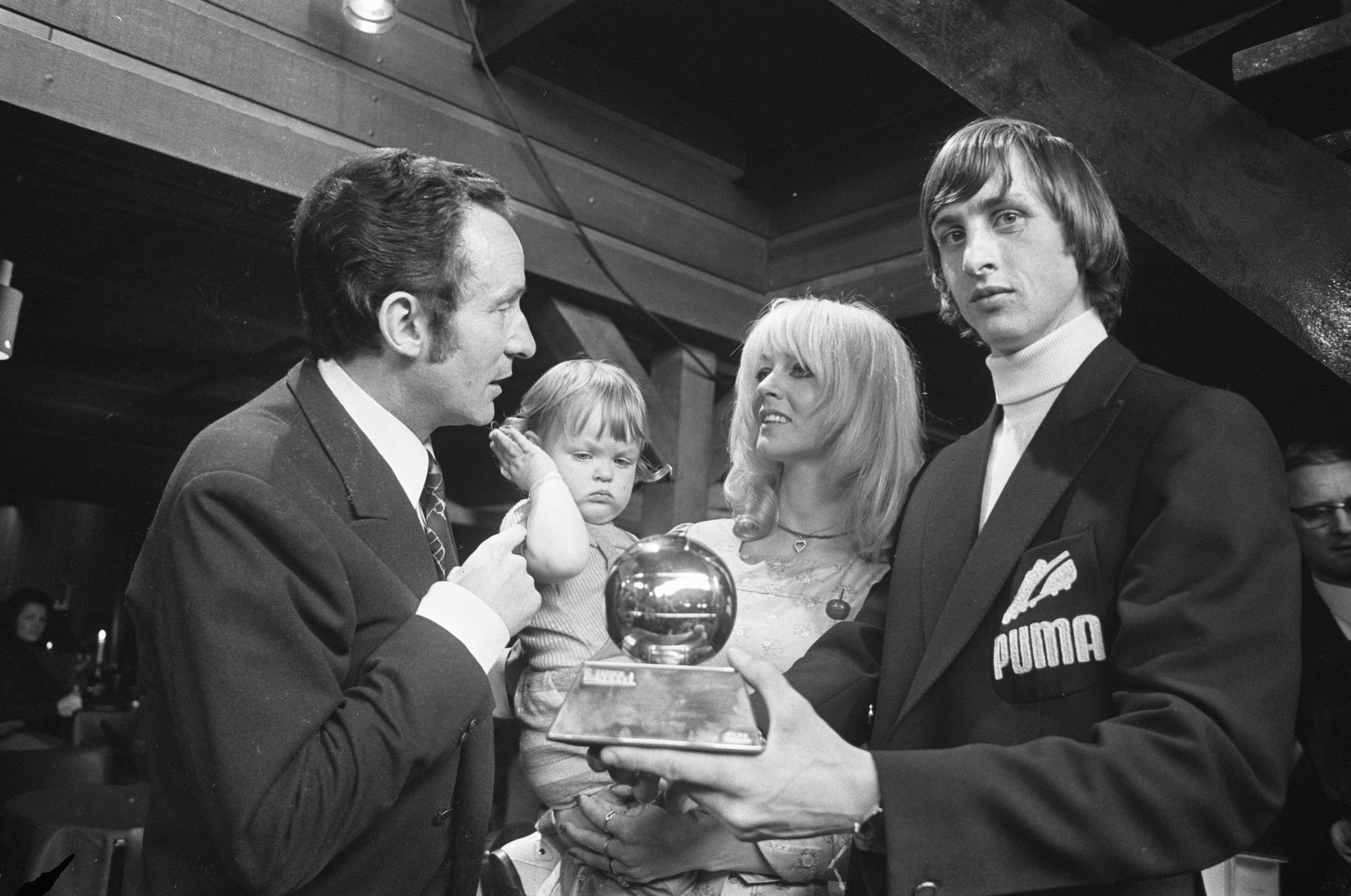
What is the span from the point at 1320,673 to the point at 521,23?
11.0 ft

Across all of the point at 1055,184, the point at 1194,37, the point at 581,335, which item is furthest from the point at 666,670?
the point at 581,335

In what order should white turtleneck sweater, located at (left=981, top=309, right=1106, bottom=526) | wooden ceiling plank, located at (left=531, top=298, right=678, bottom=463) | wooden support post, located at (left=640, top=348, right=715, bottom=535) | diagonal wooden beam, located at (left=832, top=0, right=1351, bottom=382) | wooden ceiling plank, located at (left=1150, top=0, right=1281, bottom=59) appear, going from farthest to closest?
1. wooden support post, located at (left=640, top=348, right=715, bottom=535)
2. wooden ceiling plank, located at (left=531, top=298, right=678, bottom=463)
3. wooden ceiling plank, located at (left=1150, top=0, right=1281, bottom=59)
4. diagonal wooden beam, located at (left=832, top=0, right=1351, bottom=382)
5. white turtleneck sweater, located at (left=981, top=309, right=1106, bottom=526)

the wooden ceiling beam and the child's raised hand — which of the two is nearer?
the child's raised hand

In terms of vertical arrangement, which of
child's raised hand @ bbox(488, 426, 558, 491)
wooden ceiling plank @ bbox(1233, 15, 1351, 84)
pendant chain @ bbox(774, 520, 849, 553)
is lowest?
pendant chain @ bbox(774, 520, 849, 553)

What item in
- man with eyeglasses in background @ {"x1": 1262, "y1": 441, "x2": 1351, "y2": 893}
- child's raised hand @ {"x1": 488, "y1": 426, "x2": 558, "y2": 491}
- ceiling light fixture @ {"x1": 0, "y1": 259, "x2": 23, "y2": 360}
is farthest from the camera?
ceiling light fixture @ {"x1": 0, "y1": 259, "x2": 23, "y2": 360}

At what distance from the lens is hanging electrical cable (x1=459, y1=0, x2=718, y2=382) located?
3777 mm

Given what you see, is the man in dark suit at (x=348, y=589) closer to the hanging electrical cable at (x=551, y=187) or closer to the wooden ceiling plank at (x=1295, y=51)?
the wooden ceiling plank at (x=1295, y=51)

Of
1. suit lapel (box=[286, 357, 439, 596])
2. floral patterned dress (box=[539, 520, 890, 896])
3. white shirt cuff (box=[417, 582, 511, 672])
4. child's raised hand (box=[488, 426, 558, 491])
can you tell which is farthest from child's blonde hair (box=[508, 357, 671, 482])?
white shirt cuff (box=[417, 582, 511, 672])

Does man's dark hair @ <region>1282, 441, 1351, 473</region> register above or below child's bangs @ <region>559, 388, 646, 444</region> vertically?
above

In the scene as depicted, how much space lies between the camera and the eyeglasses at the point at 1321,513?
3.56 metres

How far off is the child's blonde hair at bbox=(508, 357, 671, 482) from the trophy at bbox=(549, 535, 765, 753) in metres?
1.56

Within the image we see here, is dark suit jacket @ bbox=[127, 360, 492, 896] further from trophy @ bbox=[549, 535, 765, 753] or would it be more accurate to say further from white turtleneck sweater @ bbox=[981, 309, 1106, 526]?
white turtleneck sweater @ bbox=[981, 309, 1106, 526]

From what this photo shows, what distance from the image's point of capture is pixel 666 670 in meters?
1.32

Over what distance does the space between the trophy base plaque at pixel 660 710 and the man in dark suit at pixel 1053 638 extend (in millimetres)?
31
